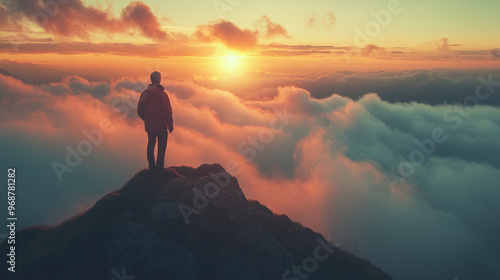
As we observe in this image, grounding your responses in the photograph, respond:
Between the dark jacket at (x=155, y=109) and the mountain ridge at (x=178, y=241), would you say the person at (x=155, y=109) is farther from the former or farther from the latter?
the mountain ridge at (x=178, y=241)

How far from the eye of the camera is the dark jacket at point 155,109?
35.8ft

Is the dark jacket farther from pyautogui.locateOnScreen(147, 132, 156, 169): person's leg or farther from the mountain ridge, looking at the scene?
the mountain ridge

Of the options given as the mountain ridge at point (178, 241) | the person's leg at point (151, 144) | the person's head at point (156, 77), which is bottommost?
the mountain ridge at point (178, 241)

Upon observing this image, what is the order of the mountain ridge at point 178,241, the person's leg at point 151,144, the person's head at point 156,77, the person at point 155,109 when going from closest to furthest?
1. the mountain ridge at point 178,241
2. the person's head at point 156,77
3. the person at point 155,109
4. the person's leg at point 151,144

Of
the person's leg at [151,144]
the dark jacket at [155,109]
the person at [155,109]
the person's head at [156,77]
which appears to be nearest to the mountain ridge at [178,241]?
the person's leg at [151,144]

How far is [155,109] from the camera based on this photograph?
1100 centimetres

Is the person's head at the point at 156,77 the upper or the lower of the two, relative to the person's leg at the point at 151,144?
upper

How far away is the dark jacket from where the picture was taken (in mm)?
10906

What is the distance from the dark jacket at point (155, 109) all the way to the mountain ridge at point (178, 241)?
1.97 m

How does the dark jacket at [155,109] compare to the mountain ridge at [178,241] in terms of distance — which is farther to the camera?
the dark jacket at [155,109]

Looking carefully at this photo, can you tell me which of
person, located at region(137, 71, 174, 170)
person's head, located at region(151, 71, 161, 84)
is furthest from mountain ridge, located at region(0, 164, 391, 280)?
person's head, located at region(151, 71, 161, 84)

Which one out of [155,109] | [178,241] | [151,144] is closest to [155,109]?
[155,109]

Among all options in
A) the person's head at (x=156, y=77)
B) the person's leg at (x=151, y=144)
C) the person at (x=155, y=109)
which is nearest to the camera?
the person's head at (x=156, y=77)

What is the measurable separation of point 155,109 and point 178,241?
14.4 ft
